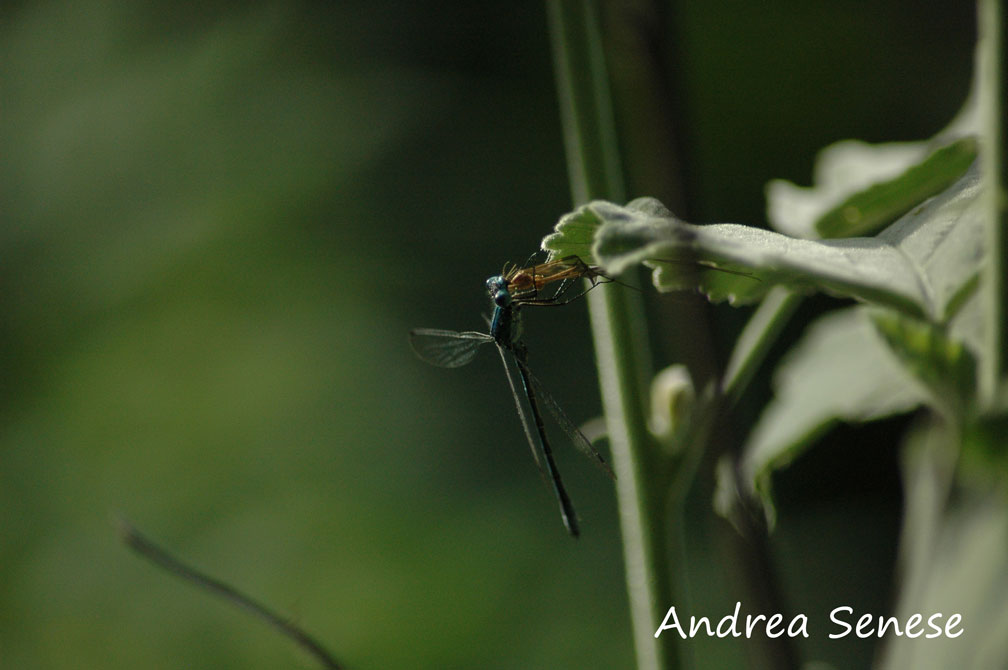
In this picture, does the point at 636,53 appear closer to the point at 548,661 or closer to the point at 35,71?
the point at 548,661

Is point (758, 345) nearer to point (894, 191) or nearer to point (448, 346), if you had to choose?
point (894, 191)

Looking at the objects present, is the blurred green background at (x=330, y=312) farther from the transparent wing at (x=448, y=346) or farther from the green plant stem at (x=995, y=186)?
the green plant stem at (x=995, y=186)

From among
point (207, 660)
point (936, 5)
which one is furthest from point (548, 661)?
point (936, 5)

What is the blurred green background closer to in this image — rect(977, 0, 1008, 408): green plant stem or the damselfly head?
the damselfly head

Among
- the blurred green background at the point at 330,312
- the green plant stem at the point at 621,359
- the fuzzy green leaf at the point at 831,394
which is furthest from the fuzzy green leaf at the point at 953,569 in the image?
→ the blurred green background at the point at 330,312

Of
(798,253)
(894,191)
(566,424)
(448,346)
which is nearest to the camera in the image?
(798,253)

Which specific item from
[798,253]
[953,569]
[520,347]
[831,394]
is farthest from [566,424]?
[798,253]
